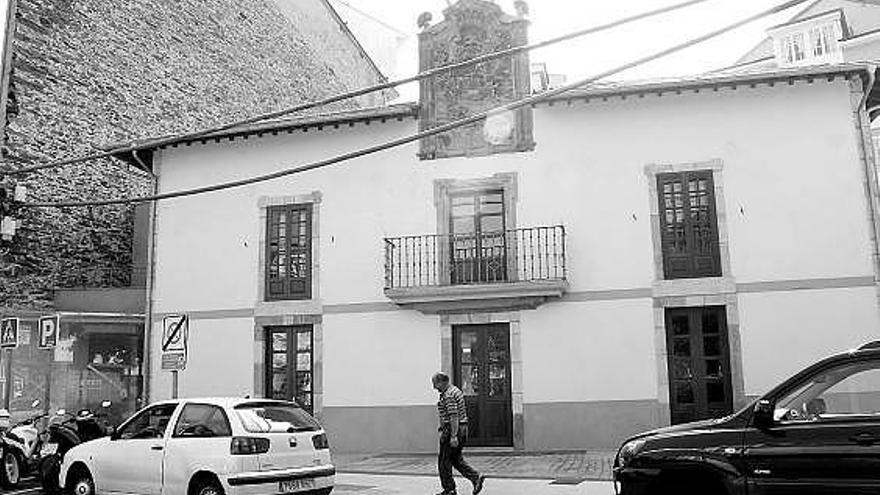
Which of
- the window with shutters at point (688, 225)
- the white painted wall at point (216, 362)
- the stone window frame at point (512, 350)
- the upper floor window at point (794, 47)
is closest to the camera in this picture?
the window with shutters at point (688, 225)

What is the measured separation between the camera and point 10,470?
12.2 m

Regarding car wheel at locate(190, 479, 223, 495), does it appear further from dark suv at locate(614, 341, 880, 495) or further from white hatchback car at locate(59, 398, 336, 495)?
dark suv at locate(614, 341, 880, 495)

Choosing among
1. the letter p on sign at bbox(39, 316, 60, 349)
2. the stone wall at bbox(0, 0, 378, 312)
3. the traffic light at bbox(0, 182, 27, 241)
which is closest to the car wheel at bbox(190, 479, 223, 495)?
the letter p on sign at bbox(39, 316, 60, 349)

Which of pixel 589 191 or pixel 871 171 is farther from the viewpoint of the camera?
pixel 589 191

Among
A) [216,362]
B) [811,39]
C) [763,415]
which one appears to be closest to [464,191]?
[216,362]

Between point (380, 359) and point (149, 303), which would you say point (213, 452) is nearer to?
point (380, 359)

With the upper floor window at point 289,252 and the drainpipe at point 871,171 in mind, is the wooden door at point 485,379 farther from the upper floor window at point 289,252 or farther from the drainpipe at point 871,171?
the drainpipe at point 871,171

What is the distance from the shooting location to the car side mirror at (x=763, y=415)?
5.88m

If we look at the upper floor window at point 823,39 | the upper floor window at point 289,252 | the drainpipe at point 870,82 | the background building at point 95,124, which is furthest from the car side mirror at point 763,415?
the upper floor window at point 823,39

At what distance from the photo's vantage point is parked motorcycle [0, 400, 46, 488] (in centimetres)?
1218

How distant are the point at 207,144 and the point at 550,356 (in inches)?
337

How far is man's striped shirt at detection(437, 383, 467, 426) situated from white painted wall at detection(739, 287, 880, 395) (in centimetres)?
649

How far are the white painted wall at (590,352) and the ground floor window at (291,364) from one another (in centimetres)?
436

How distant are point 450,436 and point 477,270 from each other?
598cm
